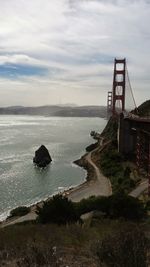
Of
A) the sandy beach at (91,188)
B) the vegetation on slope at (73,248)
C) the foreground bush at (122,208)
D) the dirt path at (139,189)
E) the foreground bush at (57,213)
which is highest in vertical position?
the vegetation on slope at (73,248)

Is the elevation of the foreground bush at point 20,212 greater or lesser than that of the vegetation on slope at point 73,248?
lesser

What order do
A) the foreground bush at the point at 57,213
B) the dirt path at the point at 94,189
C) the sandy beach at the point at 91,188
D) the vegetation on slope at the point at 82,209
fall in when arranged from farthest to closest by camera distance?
the dirt path at the point at 94,189, the sandy beach at the point at 91,188, the vegetation on slope at the point at 82,209, the foreground bush at the point at 57,213

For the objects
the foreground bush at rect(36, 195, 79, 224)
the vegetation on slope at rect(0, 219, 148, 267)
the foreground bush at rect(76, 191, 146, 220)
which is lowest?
the foreground bush at rect(76, 191, 146, 220)

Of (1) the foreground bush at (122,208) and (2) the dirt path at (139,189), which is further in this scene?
(2) the dirt path at (139,189)

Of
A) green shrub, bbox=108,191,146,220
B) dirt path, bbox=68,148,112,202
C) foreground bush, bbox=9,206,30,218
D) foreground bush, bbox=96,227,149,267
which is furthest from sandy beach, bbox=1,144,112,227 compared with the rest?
foreground bush, bbox=96,227,149,267

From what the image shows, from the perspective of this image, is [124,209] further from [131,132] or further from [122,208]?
[131,132]

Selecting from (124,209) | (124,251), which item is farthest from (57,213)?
(124,251)

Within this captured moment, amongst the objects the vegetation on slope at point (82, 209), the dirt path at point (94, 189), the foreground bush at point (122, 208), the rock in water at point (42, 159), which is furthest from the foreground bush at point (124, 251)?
the rock in water at point (42, 159)

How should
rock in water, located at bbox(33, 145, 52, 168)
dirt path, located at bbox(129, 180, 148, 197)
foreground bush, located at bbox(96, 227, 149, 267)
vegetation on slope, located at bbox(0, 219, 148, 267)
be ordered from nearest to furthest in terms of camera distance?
foreground bush, located at bbox(96, 227, 149, 267)
vegetation on slope, located at bbox(0, 219, 148, 267)
dirt path, located at bbox(129, 180, 148, 197)
rock in water, located at bbox(33, 145, 52, 168)

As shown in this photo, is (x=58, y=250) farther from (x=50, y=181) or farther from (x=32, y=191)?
(x=50, y=181)

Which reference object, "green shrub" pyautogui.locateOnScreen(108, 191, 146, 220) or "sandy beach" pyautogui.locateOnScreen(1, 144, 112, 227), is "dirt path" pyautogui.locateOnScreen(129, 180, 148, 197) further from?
"green shrub" pyautogui.locateOnScreen(108, 191, 146, 220)

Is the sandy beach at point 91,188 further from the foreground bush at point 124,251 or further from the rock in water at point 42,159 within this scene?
the foreground bush at point 124,251
